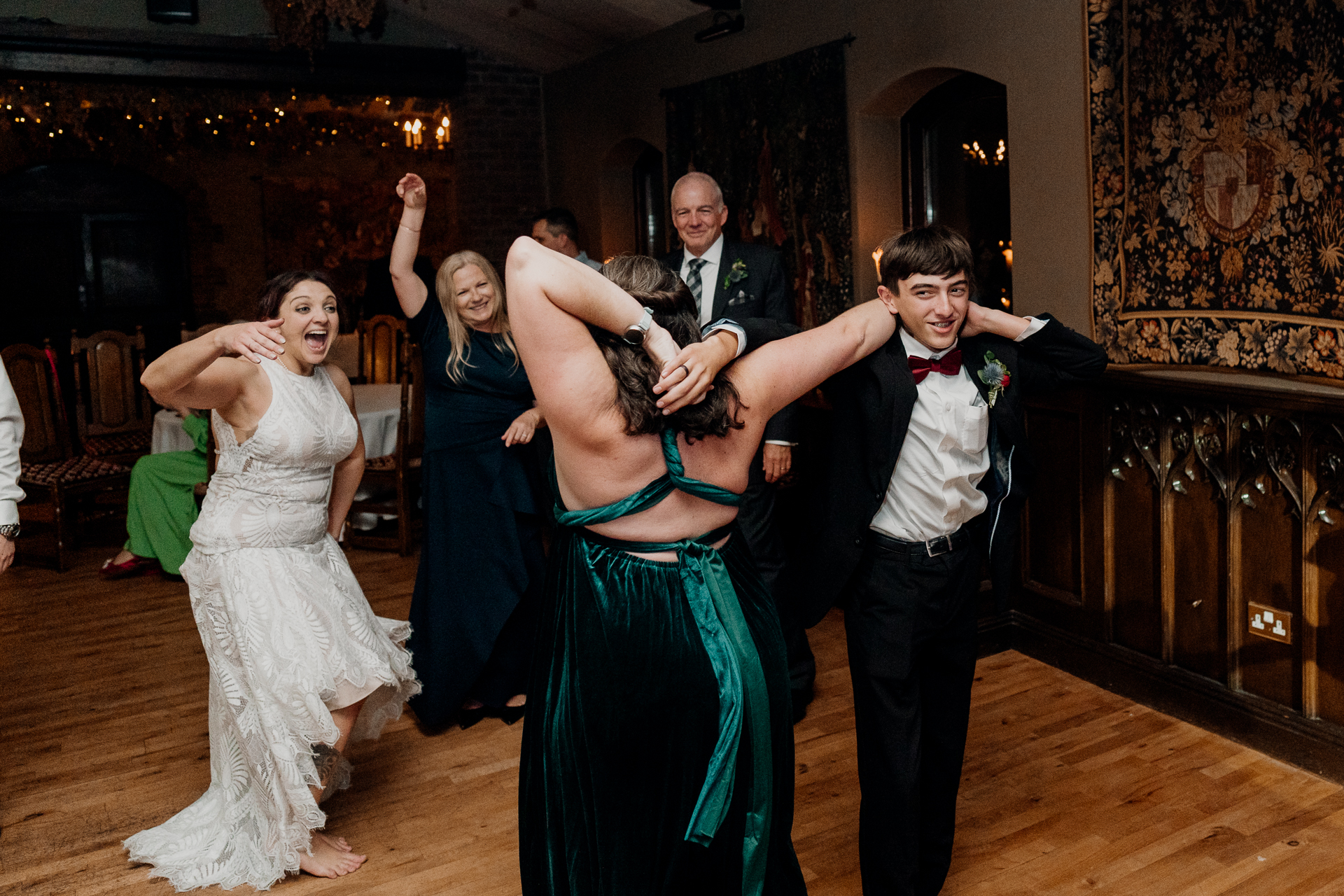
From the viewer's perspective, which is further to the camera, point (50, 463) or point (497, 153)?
point (497, 153)

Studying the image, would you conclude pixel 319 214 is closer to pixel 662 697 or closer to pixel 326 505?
pixel 326 505

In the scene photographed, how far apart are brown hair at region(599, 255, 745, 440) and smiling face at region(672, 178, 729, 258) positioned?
6.64 ft

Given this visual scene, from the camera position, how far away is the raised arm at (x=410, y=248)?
10.4 feet

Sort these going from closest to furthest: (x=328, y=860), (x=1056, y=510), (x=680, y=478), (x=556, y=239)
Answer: (x=680, y=478), (x=328, y=860), (x=1056, y=510), (x=556, y=239)

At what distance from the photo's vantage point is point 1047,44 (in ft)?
13.4

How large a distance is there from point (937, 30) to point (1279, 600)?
276cm

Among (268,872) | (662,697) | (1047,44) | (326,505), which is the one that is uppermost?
(1047,44)

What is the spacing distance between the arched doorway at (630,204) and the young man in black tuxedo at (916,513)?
5697 mm

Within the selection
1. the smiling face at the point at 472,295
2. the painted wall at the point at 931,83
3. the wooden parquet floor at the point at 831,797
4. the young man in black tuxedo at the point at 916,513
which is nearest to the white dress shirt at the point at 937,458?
the young man in black tuxedo at the point at 916,513

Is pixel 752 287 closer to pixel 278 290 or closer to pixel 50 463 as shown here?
pixel 278 290

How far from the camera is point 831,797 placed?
10.1 feet

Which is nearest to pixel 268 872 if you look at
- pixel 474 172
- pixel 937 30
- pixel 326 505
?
pixel 326 505

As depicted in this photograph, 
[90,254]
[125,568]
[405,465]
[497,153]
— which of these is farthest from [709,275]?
[90,254]

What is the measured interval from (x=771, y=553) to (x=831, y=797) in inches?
32.8
